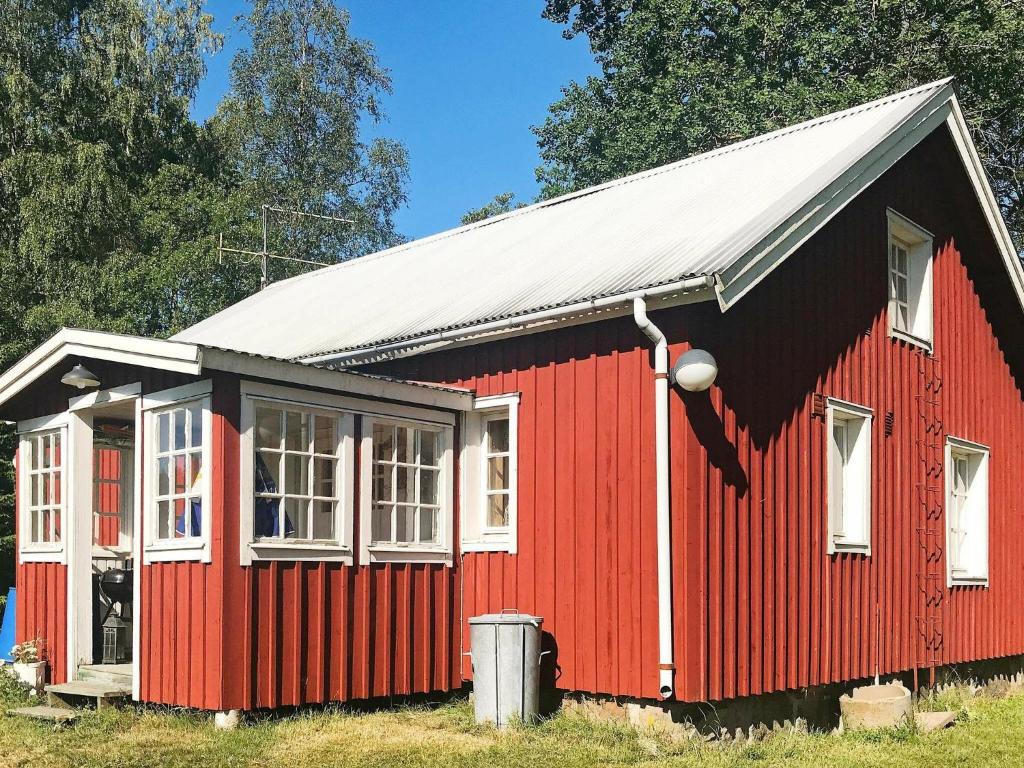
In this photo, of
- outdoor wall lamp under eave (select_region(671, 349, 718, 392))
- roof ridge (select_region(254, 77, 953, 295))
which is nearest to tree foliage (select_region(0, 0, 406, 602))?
roof ridge (select_region(254, 77, 953, 295))

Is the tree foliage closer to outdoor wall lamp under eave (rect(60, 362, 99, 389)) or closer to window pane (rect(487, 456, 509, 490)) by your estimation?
outdoor wall lamp under eave (rect(60, 362, 99, 389))

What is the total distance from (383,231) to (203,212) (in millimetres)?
10078

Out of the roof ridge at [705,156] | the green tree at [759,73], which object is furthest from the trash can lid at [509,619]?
the green tree at [759,73]

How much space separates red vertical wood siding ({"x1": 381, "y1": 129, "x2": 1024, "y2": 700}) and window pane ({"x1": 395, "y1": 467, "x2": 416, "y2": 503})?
0.77 meters

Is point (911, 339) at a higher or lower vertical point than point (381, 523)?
higher

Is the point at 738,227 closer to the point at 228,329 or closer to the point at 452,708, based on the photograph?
the point at 452,708

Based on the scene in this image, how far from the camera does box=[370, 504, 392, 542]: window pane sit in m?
10.5

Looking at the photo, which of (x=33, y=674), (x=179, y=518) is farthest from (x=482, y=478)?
(x=33, y=674)

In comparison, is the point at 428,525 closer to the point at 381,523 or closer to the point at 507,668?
Answer: the point at 381,523

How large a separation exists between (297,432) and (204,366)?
118cm

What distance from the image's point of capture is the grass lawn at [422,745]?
8398 millimetres

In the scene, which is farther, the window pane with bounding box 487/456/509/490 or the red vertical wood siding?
the window pane with bounding box 487/456/509/490

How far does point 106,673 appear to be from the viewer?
10.6m

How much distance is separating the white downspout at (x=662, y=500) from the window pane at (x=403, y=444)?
7.85 feet
